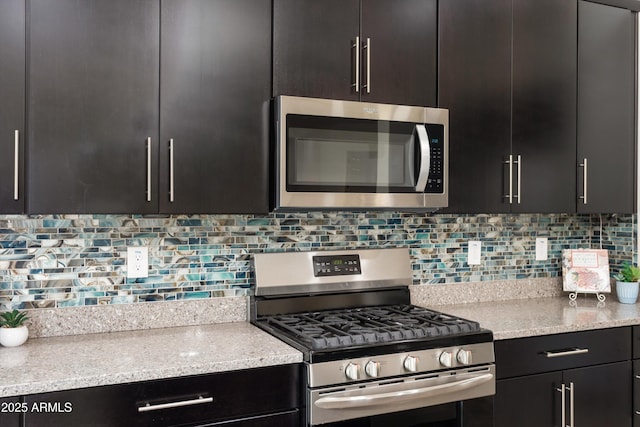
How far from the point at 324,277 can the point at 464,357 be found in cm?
67

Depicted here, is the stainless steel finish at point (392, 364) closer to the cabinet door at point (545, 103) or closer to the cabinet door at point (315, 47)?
the cabinet door at point (545, 103)

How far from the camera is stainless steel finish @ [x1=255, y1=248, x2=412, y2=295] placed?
236 cm

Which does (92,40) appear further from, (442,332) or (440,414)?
(440,414)

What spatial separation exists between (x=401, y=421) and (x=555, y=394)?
767 mm

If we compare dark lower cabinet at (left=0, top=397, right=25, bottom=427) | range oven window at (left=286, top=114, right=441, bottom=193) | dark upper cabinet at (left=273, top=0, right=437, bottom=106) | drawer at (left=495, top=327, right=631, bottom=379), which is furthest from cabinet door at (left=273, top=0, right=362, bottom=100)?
dark lower cabinet at (left=0, top=397, right=25, bottom=427)

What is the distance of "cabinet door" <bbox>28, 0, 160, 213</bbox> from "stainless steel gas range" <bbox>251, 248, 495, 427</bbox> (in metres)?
0.69

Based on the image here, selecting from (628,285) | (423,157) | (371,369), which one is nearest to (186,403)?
(371,369)

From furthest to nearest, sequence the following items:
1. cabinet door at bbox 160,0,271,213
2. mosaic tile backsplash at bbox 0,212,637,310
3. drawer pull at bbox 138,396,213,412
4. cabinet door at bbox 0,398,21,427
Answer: mosaic tile backsplash at bbox 0,212,637,310, cabinet door at bbox 160,0,271,213, drawer pull at bbox 138,396,213,412, cabinet door at bbox 0,398,21,427

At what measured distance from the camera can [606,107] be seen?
281 cm

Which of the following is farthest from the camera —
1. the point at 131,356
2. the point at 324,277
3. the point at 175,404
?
the point at 324,277

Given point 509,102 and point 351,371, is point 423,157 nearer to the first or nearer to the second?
point 509,102

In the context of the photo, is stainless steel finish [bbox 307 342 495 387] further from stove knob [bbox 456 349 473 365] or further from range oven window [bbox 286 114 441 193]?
range oven window [bbox 286 114 441 193]

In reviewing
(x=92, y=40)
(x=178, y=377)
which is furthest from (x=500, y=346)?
(x=92, y=40)

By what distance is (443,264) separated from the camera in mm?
2818
